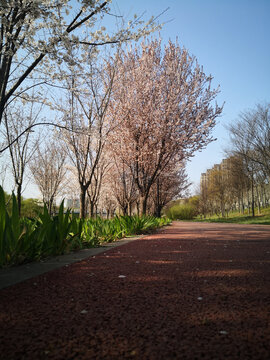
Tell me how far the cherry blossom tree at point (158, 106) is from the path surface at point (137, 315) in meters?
9.87

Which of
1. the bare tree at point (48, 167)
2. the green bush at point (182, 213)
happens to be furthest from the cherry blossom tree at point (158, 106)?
the green bush at point (182, 213)

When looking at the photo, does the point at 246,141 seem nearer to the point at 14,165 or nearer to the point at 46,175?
the point at 46,175

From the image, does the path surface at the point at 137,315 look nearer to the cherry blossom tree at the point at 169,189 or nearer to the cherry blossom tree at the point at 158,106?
the cherry blossom tree at the point at 158,106

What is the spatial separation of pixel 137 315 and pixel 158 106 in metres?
11.7

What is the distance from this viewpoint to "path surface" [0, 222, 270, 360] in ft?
3.84

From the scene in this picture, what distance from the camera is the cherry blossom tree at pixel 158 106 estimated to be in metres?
12.1

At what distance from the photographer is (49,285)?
222cm

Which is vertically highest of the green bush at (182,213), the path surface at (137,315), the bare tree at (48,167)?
the bare tree at (48,167)

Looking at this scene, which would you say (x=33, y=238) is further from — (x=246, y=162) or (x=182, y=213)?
(x=182, y=213)

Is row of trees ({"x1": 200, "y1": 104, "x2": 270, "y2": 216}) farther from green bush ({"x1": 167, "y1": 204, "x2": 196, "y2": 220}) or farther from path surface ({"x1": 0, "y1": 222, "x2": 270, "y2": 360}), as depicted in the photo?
path surface ({"x1": 0, "y1": 222, "x2": 270, "y2": 360})

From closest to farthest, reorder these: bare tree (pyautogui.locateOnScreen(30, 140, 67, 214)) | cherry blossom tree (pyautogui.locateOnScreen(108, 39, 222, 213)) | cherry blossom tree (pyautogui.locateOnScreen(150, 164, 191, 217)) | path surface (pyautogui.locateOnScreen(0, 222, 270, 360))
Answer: path surface (pyautogui.locateOnScreen(0, 222, 270, 360)) < cherry blossom tree (pyautogui.locateOnScreen(108, 39, 222, 213)) < bare tree (pyautogui.locateOnScreen(30, 140, 67, 214)) < cherry blossom tree (pyautogui.locateOnScreen(150, 164, 191, 217))

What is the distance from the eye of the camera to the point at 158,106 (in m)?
12.3

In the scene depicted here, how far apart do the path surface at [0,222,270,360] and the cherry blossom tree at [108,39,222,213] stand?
9867 millimetres

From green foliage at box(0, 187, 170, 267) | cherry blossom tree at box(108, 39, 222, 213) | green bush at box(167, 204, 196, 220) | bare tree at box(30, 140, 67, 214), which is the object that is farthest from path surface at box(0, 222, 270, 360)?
green bush at box(167, 204, 196, 220)
